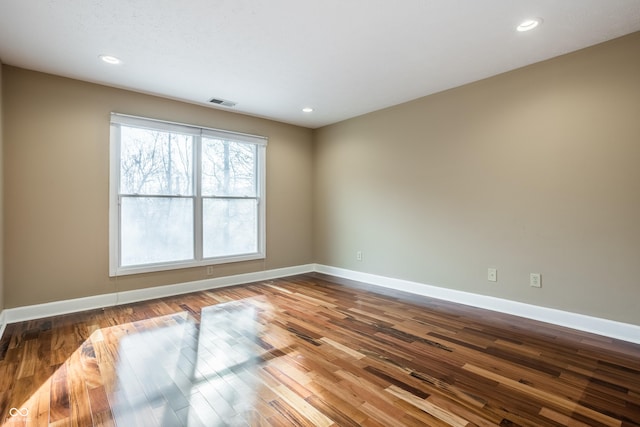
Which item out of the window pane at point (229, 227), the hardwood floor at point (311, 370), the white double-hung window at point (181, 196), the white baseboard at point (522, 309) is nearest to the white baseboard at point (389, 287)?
the white baseboard at point (522, 309)

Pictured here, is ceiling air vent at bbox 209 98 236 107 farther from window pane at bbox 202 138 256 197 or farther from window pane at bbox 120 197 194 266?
window pane at bbox 120 197 194 266

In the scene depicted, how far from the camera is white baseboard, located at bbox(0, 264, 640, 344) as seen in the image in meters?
2.73

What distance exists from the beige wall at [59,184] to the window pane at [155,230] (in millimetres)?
209

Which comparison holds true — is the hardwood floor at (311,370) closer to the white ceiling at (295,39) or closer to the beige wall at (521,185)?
the beige wall at (521,185)

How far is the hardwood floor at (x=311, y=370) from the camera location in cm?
169

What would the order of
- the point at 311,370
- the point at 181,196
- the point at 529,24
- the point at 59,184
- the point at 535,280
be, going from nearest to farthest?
the point at 311,370 → the point at 529,24 → the point at 535,280 → the point at 59,184 → the point at 181,196

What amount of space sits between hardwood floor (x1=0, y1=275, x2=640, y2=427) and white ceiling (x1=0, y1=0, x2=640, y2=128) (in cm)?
250

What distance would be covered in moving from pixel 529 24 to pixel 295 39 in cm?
182

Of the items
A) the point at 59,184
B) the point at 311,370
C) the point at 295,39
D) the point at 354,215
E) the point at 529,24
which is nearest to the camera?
the point at 311,370

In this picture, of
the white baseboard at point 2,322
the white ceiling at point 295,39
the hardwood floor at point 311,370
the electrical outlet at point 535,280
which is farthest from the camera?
the electrical outlet at point 535,280

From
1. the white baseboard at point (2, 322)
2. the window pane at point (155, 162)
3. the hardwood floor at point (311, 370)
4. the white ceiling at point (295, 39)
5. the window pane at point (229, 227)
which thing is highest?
the white ceiling at point (295, 39)

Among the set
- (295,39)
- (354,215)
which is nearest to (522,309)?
(354,215)

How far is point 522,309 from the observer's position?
3.19 metres

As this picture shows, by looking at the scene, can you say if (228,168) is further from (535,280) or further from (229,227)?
(535,280)
